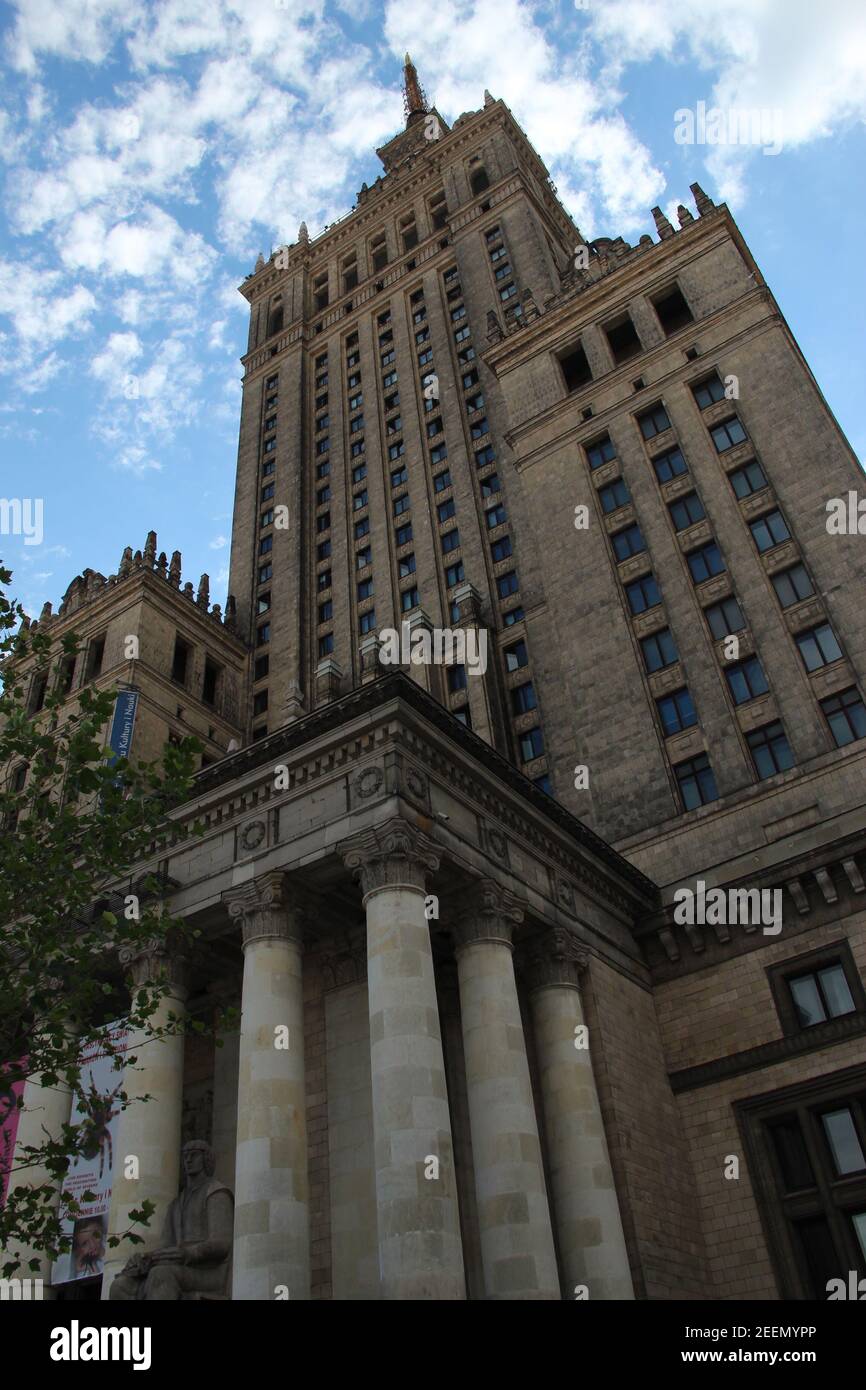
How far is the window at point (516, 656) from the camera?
49.1 meters

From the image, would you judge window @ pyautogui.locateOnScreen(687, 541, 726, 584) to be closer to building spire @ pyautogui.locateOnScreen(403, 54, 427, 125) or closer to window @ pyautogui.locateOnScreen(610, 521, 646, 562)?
window @ pyautogui.locateOnScreen(610, 521, 646, 562)

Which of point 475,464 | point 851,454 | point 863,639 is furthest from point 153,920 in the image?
point 475,464

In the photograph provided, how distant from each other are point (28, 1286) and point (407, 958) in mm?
12600

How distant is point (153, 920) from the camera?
63.3 feet

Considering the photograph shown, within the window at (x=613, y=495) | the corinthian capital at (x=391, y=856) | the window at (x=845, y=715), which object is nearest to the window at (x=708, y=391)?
the window at (x=613, y=495)

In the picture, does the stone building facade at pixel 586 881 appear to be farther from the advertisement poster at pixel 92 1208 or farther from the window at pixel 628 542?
the advertisement poster at pixel 92 1208

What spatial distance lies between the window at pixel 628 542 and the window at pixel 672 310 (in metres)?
10.7

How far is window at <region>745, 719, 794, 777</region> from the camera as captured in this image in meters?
33.7

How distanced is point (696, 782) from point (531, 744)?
12111mm

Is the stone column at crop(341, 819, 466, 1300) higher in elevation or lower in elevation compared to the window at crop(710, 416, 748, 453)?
lower

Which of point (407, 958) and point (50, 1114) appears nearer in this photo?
point (407, 958)

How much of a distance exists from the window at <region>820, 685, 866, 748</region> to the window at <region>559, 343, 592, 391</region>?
71.2 ft

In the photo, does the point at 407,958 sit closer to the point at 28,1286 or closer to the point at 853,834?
the point at 28,1286

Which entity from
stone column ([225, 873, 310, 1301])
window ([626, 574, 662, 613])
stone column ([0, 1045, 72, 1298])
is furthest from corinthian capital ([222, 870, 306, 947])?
window ([626, 574, 662, 613])
